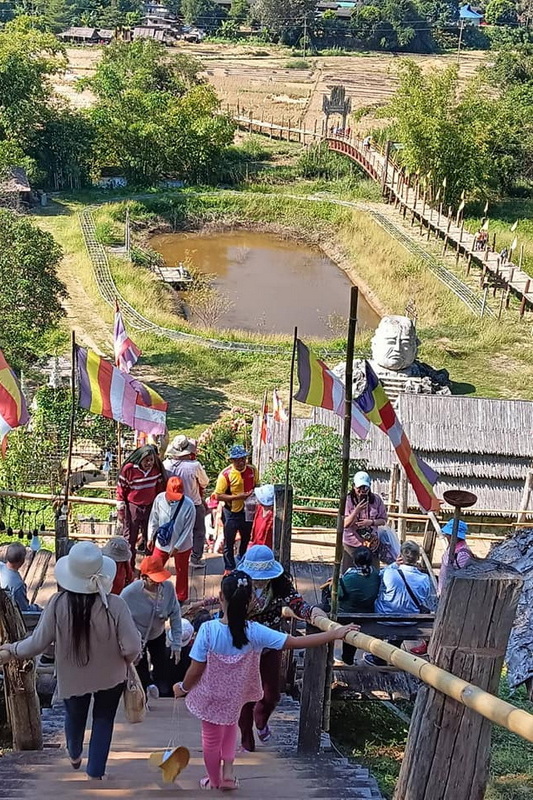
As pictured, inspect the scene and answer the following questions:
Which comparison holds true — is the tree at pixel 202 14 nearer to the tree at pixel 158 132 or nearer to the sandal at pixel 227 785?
the tree at pixel 158 132

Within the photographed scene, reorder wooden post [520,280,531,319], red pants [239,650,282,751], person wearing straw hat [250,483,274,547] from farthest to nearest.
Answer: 1. wooden post [520,280,531,319]
2. person wearing straw hat [250,483,274,547]
3. red pants [239,650,282,751]

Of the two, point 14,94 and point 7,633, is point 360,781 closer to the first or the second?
point 7,633

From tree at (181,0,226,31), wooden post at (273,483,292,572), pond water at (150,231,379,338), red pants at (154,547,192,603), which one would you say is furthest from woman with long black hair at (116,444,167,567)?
tree at (181,0,226,31)

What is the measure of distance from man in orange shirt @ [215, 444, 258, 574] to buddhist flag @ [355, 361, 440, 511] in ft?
3.12

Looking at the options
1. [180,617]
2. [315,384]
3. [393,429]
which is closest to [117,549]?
[180,617]

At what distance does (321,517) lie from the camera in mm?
11289

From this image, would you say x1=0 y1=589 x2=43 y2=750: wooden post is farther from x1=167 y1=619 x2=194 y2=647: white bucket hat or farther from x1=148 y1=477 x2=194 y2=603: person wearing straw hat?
x1=148 y1=477 x2=194 y2=603: person wearing straw hat

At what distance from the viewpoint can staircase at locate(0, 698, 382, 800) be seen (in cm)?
359

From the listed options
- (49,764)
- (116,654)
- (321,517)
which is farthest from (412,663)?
(321,517)

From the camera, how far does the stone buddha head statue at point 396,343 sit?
1536 centimetres

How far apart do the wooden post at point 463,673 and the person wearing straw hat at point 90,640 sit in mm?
1256

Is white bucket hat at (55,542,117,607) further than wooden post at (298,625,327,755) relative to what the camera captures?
No

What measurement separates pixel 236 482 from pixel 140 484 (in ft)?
2.34

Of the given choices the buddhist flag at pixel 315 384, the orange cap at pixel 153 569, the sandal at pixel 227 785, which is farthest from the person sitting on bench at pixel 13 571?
the buddhist flag at pixel 315 384
